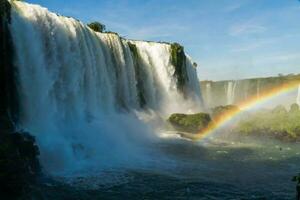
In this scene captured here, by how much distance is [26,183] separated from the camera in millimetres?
13727

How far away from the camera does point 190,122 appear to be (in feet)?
116

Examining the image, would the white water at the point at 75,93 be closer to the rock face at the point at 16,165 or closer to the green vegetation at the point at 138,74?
the green vegetation at the point at 138,74

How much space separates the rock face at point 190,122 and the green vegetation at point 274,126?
2.45 metres

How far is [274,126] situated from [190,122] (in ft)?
20.2

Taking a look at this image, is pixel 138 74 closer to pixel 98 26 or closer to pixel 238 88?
pixel 98 26

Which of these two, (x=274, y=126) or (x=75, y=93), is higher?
(x=274, y=126)

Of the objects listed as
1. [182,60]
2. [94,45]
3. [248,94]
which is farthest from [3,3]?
[248,94]

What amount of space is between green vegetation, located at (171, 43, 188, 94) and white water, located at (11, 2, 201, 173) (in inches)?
365

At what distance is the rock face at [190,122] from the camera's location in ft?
114

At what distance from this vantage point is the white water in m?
20.4

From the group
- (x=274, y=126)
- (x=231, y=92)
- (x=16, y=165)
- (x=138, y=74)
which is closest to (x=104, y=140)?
(x=16, y=165)

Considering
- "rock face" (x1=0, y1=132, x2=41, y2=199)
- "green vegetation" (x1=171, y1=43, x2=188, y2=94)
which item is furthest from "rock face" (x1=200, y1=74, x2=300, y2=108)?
"rock face" (x1=0, y1=132, x2=41, y2=199)

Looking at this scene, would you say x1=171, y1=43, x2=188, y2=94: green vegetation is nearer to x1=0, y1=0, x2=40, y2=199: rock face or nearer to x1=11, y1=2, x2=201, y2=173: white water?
x1=11, y1=2, x2=201, y2=173: white water

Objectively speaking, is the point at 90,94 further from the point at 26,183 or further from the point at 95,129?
the point at 26,183
